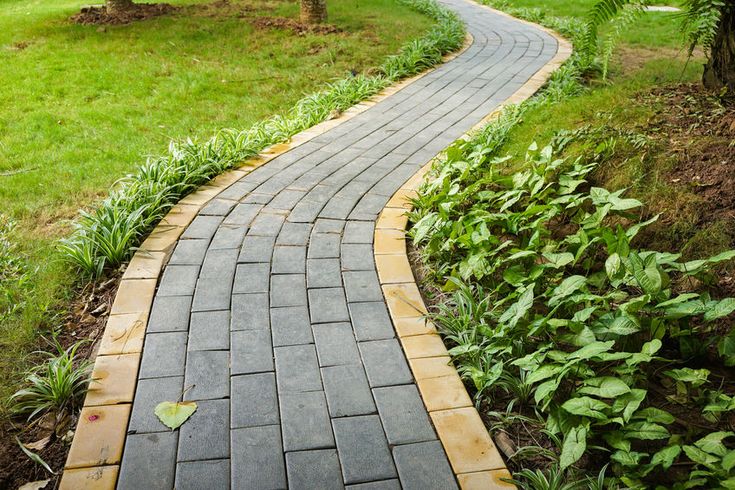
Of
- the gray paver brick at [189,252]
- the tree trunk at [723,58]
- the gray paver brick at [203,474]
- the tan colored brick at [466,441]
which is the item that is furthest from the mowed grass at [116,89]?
the tree trunk at [723,58]

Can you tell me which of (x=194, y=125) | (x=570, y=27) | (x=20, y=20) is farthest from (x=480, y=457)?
(x=20, y=20)

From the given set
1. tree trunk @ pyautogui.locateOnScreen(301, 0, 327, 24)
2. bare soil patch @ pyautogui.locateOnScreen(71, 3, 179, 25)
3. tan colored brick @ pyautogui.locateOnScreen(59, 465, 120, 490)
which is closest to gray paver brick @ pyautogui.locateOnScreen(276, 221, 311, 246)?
tan colored brick @ pyautogui.locateOnScreen(59, 465, 120, 490)

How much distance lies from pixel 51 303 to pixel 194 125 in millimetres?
2916

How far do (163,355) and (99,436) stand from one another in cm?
46

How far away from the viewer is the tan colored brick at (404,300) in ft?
9.34

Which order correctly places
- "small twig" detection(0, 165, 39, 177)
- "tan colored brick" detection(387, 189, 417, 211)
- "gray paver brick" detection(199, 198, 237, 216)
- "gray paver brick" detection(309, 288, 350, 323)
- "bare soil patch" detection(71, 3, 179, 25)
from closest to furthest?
1. "gray paver brick" detection(309, 288, 350, 323)
2. "gray paver brick" detection(199, 198, 237, 216)
3. "tan colored brick" detection(387, 189, 417, 211)
4. "small twig" detection(0, 165, 39, 177)
5. "bare soil patch" detection(71, 3, 179, 25)

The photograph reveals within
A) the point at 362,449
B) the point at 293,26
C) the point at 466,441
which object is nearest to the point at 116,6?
the point at 293,26

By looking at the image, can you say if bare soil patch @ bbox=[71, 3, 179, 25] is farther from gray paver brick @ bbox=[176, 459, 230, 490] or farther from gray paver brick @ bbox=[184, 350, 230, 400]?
gray paver brick @ bbox=[176, 459, 230, 490]

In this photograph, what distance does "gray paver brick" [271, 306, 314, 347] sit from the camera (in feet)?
8.61

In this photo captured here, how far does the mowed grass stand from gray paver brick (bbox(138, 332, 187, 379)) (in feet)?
1.70

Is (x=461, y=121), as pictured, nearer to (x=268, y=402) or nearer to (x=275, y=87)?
(x=275, y=87)

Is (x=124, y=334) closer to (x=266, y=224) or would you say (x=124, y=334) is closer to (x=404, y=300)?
(x=266, y=224)

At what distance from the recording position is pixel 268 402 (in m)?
2.29

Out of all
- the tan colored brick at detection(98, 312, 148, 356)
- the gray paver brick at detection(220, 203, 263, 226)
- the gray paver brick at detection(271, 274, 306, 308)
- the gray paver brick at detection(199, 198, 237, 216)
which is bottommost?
the gray paver brick at detection(271, 274, 306, 308)
